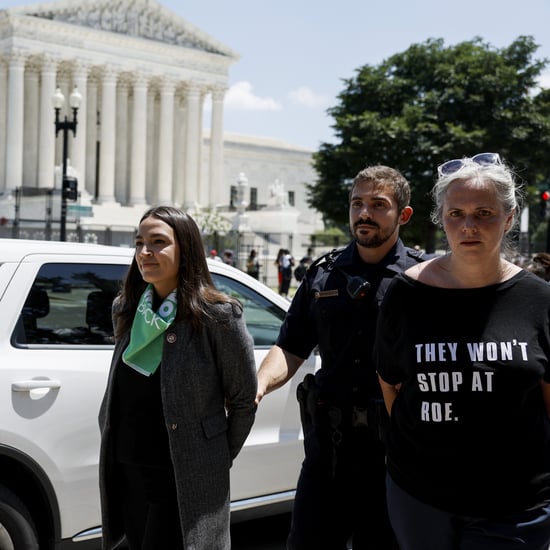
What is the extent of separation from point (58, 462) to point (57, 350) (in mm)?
578

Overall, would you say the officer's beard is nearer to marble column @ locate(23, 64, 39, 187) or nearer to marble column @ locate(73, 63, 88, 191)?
marble column @ locate(73, 63, 88, 191)

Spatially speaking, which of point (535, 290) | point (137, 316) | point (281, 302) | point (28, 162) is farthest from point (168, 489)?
point (28, 162)

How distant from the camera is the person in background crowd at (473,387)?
8.76 feet

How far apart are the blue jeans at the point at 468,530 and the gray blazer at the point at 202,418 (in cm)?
85

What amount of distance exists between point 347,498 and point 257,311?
6.49ft

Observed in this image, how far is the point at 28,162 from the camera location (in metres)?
58.3

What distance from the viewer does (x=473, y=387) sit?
Answer: 2.68m

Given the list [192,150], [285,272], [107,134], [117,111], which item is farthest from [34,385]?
[192,150]

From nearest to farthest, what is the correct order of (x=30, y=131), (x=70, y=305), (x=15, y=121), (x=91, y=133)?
(x=70, y=305)
(x=15, y=121)
(x=30, y=131)
(x=91, y=133)

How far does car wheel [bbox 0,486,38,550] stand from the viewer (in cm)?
390

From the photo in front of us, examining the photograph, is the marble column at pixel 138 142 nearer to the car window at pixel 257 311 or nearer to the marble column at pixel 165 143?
the marble column at pixel 165 143

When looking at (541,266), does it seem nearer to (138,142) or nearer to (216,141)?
(138,142)

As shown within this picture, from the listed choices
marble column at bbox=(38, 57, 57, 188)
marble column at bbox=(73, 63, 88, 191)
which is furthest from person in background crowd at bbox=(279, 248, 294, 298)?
marble column at bbox=(38, 57, 57, 188)

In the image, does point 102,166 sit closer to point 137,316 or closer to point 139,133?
point 139,133
